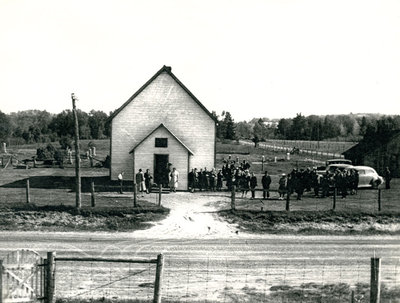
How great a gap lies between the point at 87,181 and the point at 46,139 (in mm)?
55046

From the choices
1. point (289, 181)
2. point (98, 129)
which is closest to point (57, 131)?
point (98, 129)

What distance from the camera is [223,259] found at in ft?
60.3

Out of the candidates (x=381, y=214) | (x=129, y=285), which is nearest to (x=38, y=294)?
(x=129, y=285)

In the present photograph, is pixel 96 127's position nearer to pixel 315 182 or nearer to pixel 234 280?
pixel 315 182

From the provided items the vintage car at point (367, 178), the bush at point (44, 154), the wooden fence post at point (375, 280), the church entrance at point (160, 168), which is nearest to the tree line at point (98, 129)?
the bush at point (44, 154)

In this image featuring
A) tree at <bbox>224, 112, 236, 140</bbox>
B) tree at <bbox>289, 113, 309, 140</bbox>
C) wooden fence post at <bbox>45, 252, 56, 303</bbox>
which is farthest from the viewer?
tree at <bbox>289, 113, 309, 140</bbox>

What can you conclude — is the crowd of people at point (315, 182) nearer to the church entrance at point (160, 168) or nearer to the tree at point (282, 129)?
the church entrance at point (160, 168)

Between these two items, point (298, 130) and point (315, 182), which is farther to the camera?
point (298, 130)

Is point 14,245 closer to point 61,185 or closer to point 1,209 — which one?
point 1,209

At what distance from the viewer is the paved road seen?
15.1 metres

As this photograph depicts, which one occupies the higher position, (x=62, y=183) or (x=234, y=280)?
(x=62, y=183)

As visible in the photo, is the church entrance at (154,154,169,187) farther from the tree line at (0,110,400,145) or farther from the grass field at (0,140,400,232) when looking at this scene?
the tree line at (0,110,400,145)

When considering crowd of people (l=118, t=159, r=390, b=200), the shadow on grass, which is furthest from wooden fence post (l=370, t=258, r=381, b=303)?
the shadow on grass

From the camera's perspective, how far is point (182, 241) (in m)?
21.7
